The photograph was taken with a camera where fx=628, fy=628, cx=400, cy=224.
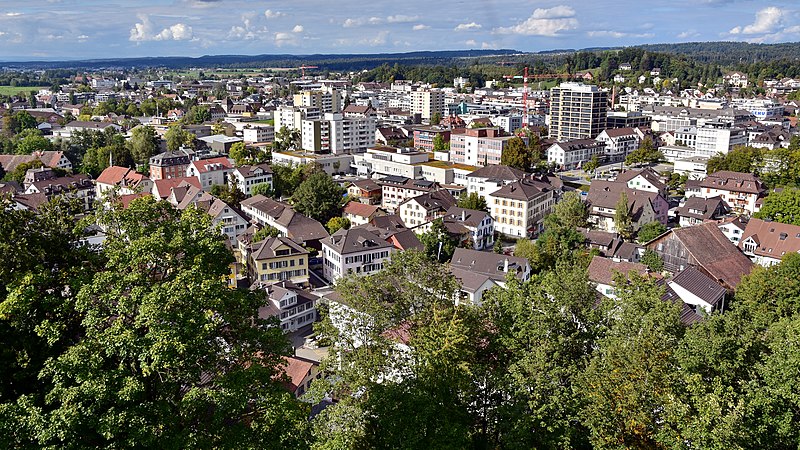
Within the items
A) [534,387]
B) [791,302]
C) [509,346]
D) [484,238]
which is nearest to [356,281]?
[509,346]

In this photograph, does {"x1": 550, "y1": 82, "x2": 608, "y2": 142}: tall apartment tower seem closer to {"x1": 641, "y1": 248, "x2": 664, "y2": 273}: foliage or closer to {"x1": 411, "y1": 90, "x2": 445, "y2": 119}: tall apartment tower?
{"x1": 411, "y1": 90, "x2": 445, "y2": 119}: tall apartment tower

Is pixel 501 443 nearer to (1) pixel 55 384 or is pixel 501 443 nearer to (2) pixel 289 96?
(1) pixel 55 384

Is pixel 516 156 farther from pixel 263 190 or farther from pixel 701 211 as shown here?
pixel 263 190

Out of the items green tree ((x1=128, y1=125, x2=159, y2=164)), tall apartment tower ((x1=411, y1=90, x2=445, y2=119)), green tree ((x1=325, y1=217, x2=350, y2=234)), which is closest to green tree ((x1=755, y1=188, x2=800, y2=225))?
green tree ((x1=325, y1=217, x2=350, y2=234))

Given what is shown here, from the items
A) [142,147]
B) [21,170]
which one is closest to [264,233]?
[142,147]

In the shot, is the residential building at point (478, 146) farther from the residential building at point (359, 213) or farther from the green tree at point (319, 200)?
the green tree at point (319, 200)

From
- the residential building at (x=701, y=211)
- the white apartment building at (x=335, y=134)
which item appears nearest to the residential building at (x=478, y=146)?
the white apartment building at (x=335, y=134)

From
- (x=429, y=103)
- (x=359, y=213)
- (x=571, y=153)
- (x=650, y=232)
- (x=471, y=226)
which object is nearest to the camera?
(x=650, y=232)
